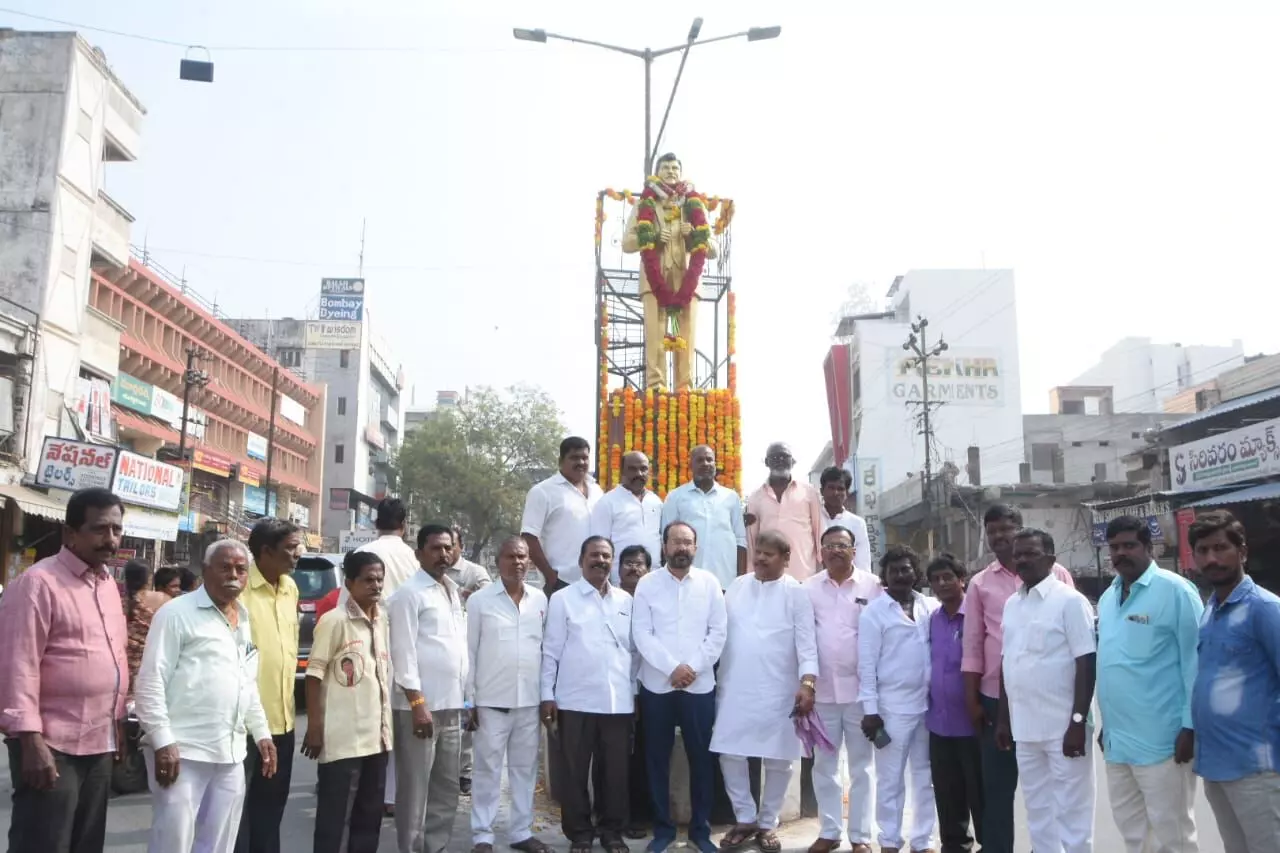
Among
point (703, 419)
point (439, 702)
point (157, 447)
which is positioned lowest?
point (439, 702)

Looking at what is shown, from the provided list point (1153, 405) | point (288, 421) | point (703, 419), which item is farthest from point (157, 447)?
point (1153, 405)

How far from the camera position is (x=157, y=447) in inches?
1351

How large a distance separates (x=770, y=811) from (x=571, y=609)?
169cm

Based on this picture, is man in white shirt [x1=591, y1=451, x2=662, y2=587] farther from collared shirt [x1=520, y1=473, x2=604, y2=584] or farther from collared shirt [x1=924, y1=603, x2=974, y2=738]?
collared shirt [x1=924, y1=603, x2=974, y2=738]

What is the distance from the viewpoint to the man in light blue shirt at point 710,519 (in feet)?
23.9

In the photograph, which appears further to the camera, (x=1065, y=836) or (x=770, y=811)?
(x=770, y=811)

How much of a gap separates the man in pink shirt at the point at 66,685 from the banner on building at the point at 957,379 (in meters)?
50.1

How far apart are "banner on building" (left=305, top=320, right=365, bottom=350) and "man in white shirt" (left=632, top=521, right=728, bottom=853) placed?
189 feet

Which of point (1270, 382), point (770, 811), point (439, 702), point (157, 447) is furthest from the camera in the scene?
point (157, 447)

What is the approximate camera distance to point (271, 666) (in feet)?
16.3

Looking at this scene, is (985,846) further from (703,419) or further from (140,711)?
(703,419)

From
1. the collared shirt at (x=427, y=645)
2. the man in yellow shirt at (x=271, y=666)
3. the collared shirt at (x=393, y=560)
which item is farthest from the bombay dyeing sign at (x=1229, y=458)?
the man in yellow shirt at (x=271, y=666)

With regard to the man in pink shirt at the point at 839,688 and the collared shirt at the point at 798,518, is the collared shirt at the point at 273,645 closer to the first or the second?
the man in pink shirt at the point at 839,688

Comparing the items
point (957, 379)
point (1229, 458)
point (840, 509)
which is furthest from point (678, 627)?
point (957, 379)
